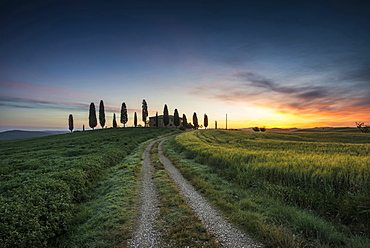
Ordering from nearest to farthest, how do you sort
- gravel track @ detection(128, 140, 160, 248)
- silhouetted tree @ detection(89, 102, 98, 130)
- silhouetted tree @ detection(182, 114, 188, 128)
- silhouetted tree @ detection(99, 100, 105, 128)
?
1. gravel track @ detection(128, 140, 160, 248)
2. silhouetted tree @ detection(89, 102, 98, 130)
3. silhouetted tree @ detection(99, 100, 105, 128)
4. silhouetted tree @ detection(182, 114, 188, 128)

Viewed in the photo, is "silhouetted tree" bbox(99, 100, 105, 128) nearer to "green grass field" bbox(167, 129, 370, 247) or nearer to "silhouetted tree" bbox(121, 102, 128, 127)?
"silhouetted tree" bbox(121, 102, 128, 127)

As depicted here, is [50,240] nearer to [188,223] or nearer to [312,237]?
[188,223]

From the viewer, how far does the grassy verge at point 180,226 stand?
488 centimetres

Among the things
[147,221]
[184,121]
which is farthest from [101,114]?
[147,221]

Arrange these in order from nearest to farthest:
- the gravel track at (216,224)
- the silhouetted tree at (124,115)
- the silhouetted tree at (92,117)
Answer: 1. the gravel track at (216,224)
2. the silhouetted tree at (92,117)
3. the silhouetted tree at (124,115)

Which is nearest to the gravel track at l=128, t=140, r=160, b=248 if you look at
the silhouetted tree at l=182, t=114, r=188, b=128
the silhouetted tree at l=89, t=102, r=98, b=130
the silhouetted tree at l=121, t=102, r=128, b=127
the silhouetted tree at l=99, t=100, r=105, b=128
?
the silhouetted tree at l=89, t=102, r=98, b=130

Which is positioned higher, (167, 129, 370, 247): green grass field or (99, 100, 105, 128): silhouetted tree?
(99, 100, 105, 128): silhouetted tree

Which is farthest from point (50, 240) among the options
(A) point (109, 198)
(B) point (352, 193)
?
(B) point (352, 193)

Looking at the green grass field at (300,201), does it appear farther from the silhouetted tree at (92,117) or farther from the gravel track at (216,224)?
the silhouetted tree at (92,117)

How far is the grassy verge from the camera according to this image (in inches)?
192

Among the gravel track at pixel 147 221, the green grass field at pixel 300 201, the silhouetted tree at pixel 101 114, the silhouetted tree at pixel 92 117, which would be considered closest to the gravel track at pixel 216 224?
the green grass field at pixel 300 201

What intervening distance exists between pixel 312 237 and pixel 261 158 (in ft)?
25.0

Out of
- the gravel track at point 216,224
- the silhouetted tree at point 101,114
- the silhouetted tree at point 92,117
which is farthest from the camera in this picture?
the silhouetted tree at point 101,114

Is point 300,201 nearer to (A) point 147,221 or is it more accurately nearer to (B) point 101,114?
(A) point 147,221
